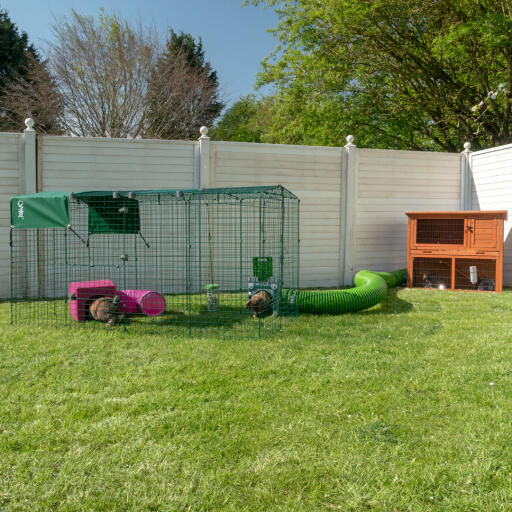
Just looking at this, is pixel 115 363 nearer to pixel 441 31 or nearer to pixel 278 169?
pixel 278 169

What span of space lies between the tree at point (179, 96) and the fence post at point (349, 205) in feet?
30.5

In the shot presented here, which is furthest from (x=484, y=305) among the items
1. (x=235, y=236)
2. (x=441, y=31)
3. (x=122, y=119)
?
(x=122, y=119)

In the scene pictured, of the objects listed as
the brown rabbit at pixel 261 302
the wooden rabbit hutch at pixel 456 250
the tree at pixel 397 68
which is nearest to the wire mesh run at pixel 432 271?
the wooden rabbit hutch at pixel 456 250

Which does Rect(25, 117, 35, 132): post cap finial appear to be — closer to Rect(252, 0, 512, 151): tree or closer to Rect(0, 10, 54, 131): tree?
Rect(252, 0, 512, 151): tree

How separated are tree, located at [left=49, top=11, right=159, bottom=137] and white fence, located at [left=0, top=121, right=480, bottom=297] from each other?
7.47 m

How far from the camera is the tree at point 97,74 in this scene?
1327 centimetres

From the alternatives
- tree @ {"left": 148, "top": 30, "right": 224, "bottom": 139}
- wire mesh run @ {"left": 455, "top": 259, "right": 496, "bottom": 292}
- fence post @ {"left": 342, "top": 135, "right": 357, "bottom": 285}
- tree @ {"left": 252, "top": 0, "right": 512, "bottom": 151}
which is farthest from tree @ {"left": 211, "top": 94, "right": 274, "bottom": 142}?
wire mesh run @ {"left": 455, "top": 259, "right": 496, "bottom": 292}

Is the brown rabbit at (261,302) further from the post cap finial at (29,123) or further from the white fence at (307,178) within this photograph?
the post cap finial at (29,123)

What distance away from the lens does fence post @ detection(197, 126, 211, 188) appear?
23.4ft

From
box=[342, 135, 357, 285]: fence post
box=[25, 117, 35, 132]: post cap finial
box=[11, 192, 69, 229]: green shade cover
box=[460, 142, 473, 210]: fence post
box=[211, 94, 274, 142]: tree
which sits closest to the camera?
box=[11, 192, 69, 229]: green shade cover

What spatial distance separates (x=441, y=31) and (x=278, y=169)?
287 inches

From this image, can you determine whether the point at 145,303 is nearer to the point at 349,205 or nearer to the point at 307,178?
the point at 307,178

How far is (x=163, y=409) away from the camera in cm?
261

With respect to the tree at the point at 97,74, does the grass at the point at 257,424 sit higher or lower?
lower
